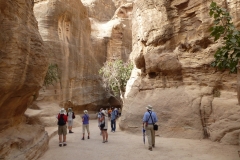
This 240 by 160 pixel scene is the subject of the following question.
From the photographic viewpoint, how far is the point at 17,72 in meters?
5.19

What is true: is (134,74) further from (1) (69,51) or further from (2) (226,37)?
(2) (226,37)

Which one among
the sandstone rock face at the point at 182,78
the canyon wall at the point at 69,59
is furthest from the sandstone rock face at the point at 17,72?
the canyon wall at the point at 69,59

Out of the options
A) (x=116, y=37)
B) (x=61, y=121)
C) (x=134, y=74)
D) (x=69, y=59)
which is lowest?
(x=61, y=121)

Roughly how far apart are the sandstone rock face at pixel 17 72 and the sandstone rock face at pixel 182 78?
5850 mm

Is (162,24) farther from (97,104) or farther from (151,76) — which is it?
(97,104)

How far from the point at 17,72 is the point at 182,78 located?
830 cm

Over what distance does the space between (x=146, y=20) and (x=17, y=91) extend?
9.09 metres

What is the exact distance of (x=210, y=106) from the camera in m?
9.41

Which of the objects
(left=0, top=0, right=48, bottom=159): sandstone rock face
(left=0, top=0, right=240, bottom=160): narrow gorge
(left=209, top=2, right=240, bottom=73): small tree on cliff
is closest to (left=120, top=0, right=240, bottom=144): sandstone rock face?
(left=0, top=0, right=240, bottom=160): narrow gorge

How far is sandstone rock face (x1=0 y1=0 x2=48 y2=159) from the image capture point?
16.0 ft

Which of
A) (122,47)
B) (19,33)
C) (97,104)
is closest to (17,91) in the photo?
(19,33)

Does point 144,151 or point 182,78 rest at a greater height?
point 182,78

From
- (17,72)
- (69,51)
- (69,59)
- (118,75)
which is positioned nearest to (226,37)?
(17,72)

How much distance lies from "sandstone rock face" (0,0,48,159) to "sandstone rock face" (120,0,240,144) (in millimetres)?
5850
